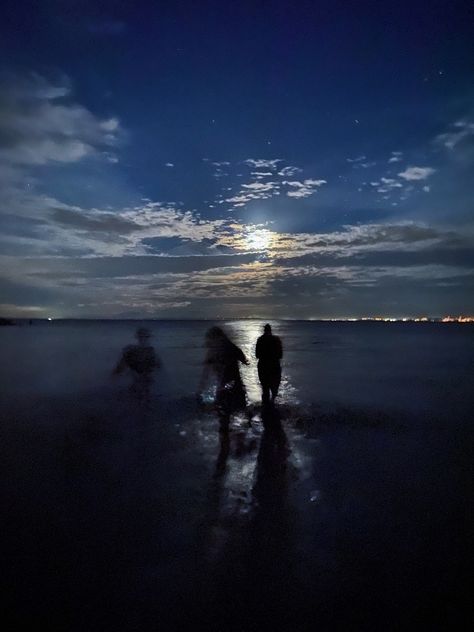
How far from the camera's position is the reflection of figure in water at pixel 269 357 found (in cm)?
932

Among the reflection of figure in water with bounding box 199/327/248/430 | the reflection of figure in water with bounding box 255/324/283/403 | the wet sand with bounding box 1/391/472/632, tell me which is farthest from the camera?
the reflection of figure in water with bounding box 255/324/283/403

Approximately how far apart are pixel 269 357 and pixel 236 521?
4916 mm

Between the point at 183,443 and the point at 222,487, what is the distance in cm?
221

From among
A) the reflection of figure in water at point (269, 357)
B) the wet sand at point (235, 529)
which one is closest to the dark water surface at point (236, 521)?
the wet sand at point (235, 529)

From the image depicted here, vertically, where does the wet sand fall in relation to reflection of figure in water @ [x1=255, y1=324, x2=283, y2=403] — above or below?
below

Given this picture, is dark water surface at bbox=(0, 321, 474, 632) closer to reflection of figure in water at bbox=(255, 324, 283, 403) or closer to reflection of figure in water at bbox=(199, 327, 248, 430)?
reflection of figure in water at bbox=(199, 327, 248, 430)

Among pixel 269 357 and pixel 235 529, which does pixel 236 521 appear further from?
pixel 269 357

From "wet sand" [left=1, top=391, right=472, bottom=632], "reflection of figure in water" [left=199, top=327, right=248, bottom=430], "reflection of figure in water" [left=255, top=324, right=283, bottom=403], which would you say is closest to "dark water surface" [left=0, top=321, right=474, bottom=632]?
"wet sand" [left=1, top=391, right=472, bottom=632]

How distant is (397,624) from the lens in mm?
3248

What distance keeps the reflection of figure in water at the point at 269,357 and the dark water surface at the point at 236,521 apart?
2.88ft

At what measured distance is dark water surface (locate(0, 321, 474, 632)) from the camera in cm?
343

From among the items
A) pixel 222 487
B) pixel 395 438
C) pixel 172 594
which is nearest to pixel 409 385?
pixel 395 438

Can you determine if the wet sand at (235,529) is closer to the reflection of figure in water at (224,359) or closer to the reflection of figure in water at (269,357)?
the reflection of figure in water at (224,359)

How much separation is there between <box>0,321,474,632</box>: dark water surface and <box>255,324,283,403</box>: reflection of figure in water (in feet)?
2.88
